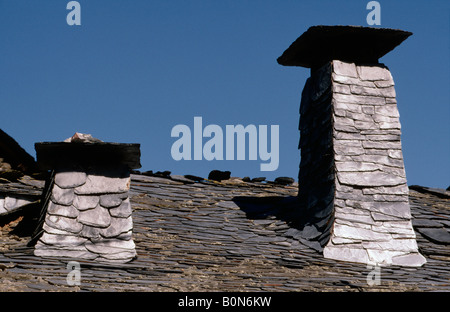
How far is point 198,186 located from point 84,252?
308cm

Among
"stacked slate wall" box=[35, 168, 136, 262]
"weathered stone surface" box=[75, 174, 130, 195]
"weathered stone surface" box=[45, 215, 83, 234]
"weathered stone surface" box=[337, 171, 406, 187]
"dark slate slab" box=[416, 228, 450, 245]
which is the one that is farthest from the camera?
"dark slate slab" box=[416, 228, 450, 245]

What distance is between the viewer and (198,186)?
27.9 feet

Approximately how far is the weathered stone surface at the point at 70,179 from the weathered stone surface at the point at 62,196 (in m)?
0.04

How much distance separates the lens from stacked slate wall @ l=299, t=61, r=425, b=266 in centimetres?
632

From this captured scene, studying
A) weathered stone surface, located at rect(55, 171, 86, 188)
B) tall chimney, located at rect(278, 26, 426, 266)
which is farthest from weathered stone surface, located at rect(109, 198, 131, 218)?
tall chimney, located at rect(278, 26, 426, 266)

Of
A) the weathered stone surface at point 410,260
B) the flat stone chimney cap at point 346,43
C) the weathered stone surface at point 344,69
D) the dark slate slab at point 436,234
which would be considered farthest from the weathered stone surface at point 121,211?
the dark slate slab at point 436,234

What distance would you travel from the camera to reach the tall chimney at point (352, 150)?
6352mm

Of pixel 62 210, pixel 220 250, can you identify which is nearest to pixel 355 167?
pixel 220 250

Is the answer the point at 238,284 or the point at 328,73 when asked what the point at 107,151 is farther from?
the point at 328,73

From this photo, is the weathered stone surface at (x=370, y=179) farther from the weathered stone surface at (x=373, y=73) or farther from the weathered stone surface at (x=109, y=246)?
the weathered stone surface at (x=109, y=246)

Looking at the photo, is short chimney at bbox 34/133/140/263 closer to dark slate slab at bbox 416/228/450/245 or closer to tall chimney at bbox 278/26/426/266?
tall chimney at bbox 278/26/426/266

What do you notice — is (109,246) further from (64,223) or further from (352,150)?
(352,150)

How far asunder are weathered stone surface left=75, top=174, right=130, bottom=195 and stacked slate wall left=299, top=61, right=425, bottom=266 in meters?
1.93
